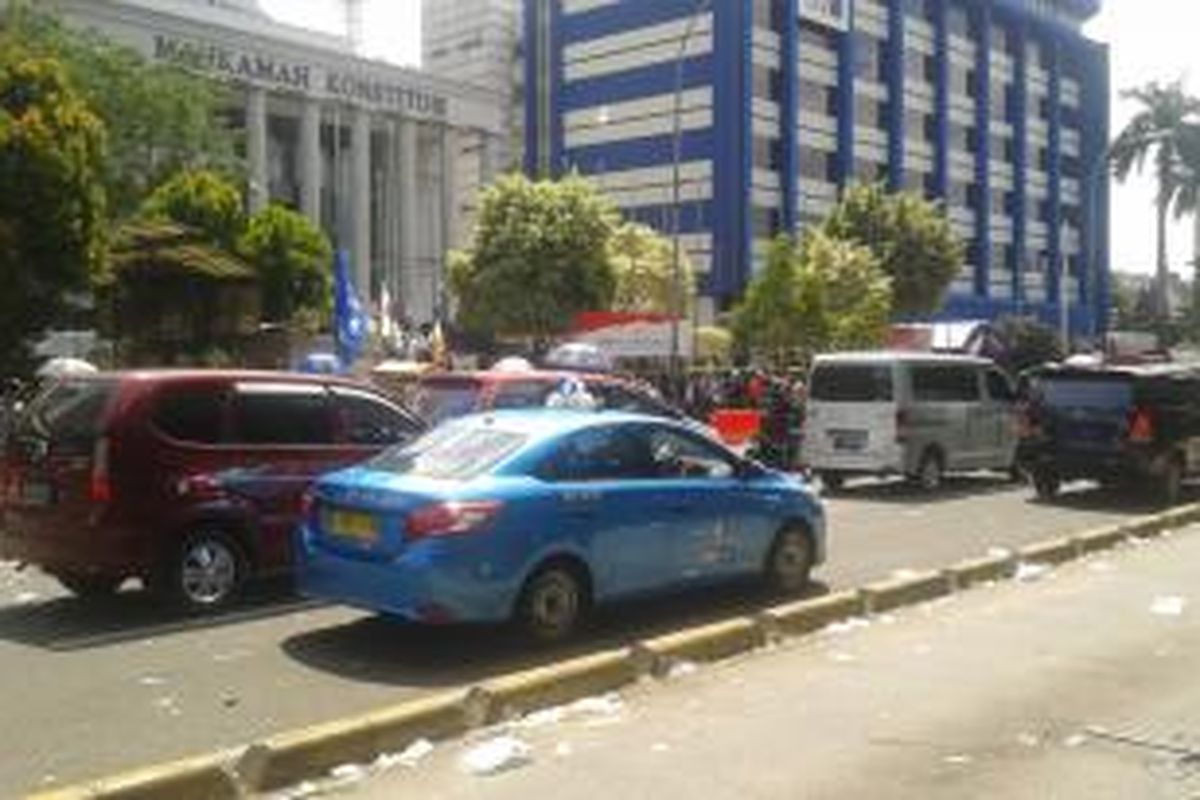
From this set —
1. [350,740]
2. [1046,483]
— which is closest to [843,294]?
[1046,483]

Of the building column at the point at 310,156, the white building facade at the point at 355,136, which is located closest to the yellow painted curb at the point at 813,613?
the white building facade at the point at 355,136

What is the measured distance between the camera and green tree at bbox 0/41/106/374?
2511cm

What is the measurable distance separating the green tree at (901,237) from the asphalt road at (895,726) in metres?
57.4

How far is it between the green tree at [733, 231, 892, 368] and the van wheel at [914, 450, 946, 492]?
29316 mm

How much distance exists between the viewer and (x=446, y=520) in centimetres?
1035

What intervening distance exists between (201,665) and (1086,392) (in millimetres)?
13719

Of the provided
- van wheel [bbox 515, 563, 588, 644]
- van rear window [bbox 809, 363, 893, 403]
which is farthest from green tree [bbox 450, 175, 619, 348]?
van wheel [bbox 515, 563, 588, 644]

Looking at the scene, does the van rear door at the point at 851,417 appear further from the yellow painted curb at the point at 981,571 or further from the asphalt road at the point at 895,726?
the asphalt road at the point at 895,726

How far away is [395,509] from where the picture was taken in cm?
1048

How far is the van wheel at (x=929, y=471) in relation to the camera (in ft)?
75.2

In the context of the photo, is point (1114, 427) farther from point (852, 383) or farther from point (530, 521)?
point (530, 521)

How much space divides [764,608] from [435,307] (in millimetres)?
63600

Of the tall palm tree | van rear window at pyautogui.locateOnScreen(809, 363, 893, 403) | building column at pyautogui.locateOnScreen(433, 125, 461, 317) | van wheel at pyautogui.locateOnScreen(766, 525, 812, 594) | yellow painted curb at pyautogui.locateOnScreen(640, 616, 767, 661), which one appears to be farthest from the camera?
the tall palm tree

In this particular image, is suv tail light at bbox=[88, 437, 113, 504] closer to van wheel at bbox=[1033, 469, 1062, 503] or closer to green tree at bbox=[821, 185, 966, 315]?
van wheel at bbox=[1033, 469, 1062, 503]
